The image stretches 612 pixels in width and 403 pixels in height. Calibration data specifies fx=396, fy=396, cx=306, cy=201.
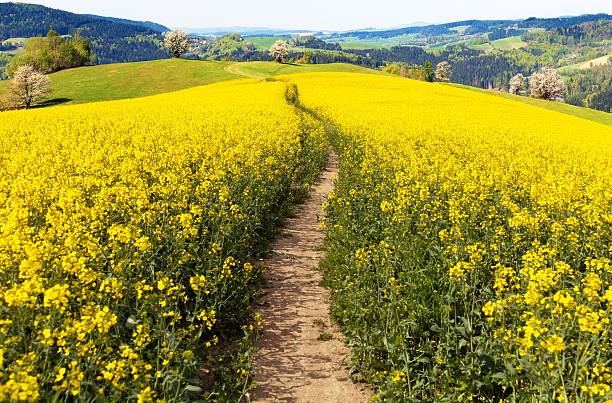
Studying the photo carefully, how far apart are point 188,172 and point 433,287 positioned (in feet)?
24.2

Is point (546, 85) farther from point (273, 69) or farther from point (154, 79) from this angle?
point (154, 79)

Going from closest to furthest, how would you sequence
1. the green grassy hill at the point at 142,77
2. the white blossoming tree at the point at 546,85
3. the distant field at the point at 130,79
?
1. the distant field at the point at 130,79
2. the green grassy hill at the point at 142,77
3. the white blossoming tree at the point at 546,85

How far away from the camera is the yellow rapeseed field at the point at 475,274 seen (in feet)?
14.8

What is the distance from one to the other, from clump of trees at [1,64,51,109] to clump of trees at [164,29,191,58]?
55161 millimetres

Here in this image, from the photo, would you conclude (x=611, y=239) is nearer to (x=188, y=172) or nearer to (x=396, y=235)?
(x=396, y=235)

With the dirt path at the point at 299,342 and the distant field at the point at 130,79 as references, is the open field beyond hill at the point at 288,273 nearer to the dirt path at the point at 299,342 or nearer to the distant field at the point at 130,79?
the dirt path at the point at 299,342

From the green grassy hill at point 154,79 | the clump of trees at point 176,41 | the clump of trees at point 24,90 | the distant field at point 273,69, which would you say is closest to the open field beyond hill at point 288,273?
the green grassy hill at point 154,79

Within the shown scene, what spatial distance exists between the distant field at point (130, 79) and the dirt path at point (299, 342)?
71.0 meters

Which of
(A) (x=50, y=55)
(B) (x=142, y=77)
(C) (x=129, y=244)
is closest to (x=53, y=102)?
(B) (x=142, y=77)

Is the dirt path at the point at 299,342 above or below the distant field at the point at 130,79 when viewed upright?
below

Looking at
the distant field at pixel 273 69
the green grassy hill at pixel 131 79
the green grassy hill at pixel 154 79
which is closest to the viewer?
the green grassy hill at pixel 154 79

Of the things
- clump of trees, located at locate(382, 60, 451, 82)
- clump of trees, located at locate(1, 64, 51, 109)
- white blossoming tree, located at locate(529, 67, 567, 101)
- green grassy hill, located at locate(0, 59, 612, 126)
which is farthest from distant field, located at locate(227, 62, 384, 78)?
white blossoming tree, located at locate(529, 67, 567, 101)

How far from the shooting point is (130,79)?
80438 millimetres

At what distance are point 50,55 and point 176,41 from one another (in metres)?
35.9
